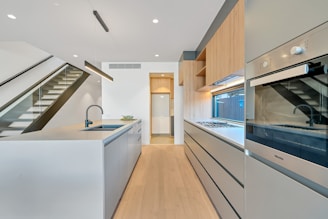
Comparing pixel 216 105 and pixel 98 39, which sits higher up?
pixel 98 39

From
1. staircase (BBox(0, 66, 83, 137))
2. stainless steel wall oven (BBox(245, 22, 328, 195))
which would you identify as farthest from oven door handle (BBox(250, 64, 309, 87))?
staircase (BBox(0, 66, 83, 137))

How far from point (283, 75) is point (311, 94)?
0.48 feet

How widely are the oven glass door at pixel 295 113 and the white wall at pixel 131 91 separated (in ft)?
15.4

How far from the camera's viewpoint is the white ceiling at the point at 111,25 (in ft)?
8.58

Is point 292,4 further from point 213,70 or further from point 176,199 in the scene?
point 176,199

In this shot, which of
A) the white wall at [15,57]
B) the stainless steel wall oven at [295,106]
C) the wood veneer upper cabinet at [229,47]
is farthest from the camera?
the white wall at [15,57]

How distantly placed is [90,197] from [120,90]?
14.7 ft

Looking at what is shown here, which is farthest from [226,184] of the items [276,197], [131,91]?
[131,91]

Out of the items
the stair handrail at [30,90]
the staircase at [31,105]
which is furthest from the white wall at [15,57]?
the staircase at [31,105]

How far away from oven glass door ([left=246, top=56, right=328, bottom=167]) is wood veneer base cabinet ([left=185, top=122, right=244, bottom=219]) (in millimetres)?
384

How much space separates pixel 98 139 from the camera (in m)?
1.51

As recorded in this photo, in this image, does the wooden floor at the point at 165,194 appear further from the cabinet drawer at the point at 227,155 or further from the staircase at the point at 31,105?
the staircase at the point at 31,105

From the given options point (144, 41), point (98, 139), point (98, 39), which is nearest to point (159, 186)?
point (98, 139)

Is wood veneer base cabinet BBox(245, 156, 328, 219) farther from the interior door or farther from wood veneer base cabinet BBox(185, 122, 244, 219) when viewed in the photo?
the interior door
